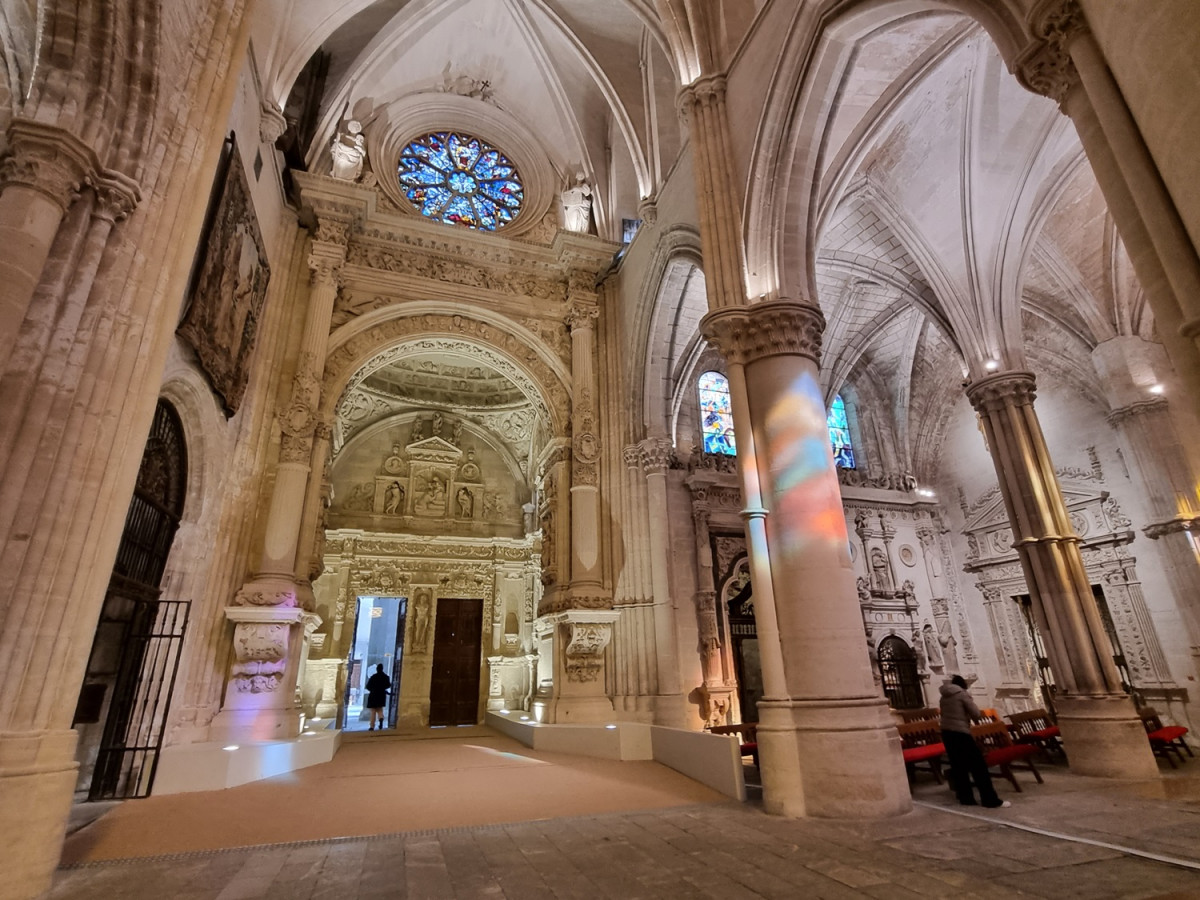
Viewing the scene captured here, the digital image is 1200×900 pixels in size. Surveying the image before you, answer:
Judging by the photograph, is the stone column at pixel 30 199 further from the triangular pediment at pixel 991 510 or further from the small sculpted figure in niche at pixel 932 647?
the small sculpted figure in niche at pixel 932 647

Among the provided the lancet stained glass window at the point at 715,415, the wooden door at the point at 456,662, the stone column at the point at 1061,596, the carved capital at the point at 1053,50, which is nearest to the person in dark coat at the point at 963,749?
the stone column at the point at 1061,596

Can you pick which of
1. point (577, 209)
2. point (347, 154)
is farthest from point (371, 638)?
point (577, 209)

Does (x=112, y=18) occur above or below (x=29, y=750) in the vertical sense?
above

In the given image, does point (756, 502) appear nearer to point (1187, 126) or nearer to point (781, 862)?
point (781, 862)

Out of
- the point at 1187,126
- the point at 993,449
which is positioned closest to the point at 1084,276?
the point at 993,449

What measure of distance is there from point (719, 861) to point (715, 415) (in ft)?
36.5

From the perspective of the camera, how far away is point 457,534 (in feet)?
51.2

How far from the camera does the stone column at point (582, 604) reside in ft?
32.0

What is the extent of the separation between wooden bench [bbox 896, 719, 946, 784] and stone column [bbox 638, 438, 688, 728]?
3341mm

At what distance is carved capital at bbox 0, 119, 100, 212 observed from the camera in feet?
13.0

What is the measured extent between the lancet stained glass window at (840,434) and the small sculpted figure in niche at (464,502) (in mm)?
9707

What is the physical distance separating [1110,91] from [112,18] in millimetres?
6663

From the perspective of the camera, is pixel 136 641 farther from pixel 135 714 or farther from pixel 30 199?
pixel 30 199

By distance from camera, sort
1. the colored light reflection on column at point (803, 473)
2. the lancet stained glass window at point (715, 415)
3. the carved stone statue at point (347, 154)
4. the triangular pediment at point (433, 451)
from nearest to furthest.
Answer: the colored light reflection on column at point (803, 473) < the carved stone statue at point (347, 154) < the lancet stained glass window at point (715, 415) < the triangular pediment at point (433, 451)
